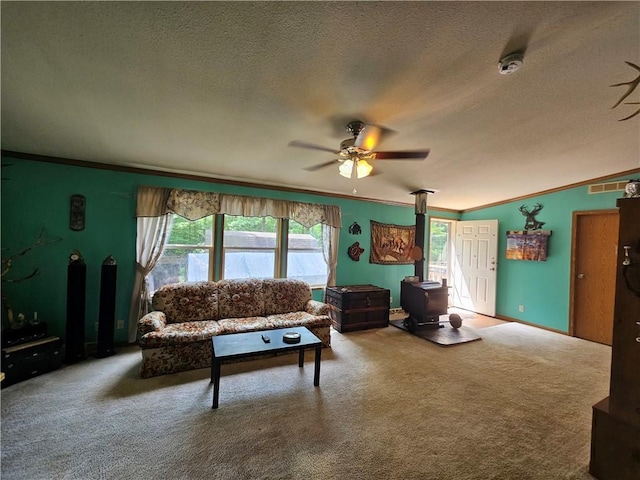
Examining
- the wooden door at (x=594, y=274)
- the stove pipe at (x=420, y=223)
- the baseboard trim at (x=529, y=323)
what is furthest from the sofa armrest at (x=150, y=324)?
the wooden door at (x=594, y=274)

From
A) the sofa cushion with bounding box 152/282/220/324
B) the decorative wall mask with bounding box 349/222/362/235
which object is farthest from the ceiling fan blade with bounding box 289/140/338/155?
the decorative wall mask with bounding box 349/222/362/235

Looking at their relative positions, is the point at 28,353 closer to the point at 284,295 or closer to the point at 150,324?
the point at 150,324

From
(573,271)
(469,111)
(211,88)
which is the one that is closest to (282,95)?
(211,88)

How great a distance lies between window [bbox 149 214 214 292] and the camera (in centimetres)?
374

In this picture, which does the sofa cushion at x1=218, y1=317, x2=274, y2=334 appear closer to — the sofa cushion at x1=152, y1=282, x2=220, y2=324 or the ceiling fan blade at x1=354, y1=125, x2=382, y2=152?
the sofa cushion at x1=152, y1=282, x2=220, y2=324

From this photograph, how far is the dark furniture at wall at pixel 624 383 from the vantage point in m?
1.56

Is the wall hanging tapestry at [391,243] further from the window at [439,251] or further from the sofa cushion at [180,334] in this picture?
the sofa cushion at [180,334]

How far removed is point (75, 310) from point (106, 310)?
0.88 feet

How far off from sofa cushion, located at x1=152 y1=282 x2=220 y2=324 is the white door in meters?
5.06

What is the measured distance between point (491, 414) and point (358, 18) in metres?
2.97

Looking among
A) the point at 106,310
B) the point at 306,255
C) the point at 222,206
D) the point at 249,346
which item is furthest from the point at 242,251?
the point at 249,346

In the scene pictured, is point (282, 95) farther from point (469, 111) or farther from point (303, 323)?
point (303, 323)

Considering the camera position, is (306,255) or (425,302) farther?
(306,255)

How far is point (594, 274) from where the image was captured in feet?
13.7
